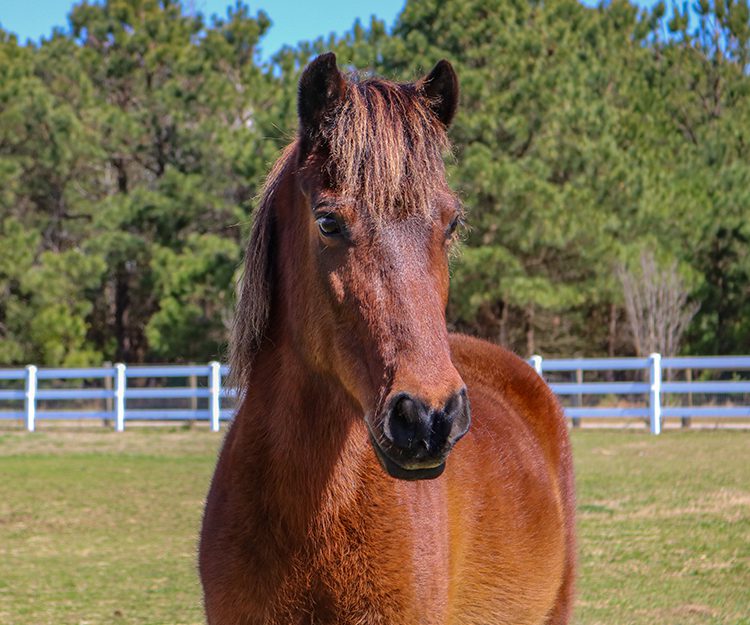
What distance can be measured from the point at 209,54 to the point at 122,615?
29011 millimetres

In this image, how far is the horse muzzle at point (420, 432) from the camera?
2074mm

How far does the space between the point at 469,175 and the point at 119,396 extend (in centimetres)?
869

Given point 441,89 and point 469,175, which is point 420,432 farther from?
point 469,175

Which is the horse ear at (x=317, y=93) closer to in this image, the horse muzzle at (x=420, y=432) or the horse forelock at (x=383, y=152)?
the horse forelock at (x=383, y=152)

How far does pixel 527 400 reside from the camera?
439 centimetres

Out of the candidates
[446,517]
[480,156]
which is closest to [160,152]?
[480,156]

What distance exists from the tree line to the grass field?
837 cm

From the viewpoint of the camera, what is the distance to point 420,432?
6.81 feet

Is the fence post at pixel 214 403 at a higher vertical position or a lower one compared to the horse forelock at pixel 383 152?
lower

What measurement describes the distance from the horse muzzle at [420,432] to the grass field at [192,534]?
2.80 metres

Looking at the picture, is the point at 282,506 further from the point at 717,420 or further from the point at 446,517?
the point at 717,420

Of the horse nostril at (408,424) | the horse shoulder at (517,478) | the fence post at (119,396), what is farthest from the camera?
the fence post at (119,396)

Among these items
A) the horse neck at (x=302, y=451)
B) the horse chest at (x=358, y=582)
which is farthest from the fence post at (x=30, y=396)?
the horse chest at (x=358, y=582)

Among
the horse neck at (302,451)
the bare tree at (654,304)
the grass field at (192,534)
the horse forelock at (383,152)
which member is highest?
the bare tree at (654,304)
